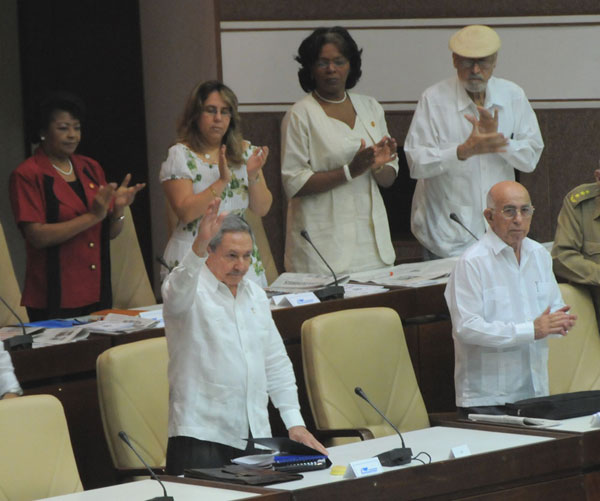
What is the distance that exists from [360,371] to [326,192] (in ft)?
3.71

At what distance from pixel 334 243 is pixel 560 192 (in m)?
2.15

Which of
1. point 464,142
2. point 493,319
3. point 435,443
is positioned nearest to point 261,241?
point 464,142

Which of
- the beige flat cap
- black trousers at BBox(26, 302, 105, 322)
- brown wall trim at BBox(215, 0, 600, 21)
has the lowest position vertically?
black trousers at BBox(26, 302, 105, 322)

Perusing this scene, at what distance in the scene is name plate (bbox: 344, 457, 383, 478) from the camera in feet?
11.2

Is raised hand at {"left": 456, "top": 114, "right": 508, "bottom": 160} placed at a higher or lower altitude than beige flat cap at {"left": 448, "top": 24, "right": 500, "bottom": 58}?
lower

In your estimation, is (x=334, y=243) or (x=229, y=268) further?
(x=334, y=243)

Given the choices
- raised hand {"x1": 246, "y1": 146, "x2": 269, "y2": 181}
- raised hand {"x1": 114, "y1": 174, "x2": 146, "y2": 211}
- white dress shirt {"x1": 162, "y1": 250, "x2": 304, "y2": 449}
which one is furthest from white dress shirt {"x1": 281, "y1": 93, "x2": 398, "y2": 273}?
white dress shirt {"x1": 162, "y1": 250, "x2": 304, "y2": 449}

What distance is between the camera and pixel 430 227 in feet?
19.1

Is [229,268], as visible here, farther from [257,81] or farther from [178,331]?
[257,81]

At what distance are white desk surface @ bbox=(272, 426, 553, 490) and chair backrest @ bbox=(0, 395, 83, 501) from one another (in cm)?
76

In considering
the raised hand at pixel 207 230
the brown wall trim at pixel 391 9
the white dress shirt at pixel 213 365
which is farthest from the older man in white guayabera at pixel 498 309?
the brown wall trim at pixel 391 9

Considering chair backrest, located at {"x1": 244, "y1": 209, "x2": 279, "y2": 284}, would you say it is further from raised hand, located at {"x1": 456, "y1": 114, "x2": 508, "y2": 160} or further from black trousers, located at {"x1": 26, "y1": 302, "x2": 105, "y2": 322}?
raised hand, located at {"x1": 456, "y1": 114, "x2": 508, "y2": 160}

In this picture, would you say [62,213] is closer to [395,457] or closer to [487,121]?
[487,121]

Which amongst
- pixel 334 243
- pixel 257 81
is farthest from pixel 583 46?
pixel 334 243
